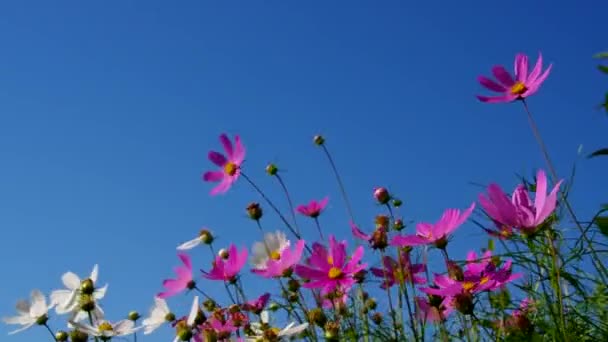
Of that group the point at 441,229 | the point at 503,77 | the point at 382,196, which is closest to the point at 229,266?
the point at 382,196

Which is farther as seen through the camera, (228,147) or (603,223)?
(228,147)

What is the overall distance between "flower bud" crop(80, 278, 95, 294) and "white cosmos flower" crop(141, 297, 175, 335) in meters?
0.16

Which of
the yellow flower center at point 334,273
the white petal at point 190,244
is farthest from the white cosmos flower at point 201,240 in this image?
the yellow flower center at point 334,273

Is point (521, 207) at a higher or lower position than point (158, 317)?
lower

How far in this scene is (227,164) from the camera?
2182 mm

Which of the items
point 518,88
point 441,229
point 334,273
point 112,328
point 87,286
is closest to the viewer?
point 441,229

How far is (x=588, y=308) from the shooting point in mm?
1614

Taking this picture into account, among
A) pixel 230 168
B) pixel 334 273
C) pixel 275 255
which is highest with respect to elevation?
pixel 230 168

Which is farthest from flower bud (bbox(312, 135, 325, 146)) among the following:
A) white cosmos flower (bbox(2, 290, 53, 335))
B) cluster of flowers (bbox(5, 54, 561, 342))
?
white cosmos flower (bbox(2, 290, 53, 335))

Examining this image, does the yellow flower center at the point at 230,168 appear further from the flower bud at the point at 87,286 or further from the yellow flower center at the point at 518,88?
the yellow flower center at the point at 518,88

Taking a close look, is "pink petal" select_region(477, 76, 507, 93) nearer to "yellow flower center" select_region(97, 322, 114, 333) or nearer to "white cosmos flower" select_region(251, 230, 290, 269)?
"white cosmos flower" select_region(251, 230, 290, 269)

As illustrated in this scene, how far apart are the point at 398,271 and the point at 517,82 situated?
0.49 meters

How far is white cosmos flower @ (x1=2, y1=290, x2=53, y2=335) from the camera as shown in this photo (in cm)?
202

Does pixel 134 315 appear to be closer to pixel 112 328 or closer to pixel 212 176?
pixel 112 328
